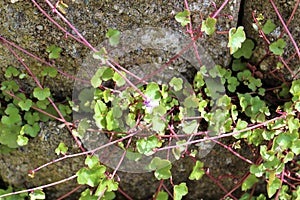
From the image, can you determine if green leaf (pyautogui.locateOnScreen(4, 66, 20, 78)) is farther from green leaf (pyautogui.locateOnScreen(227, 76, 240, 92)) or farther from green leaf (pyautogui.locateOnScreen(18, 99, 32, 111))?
green leaf (pyautogui.locateOnScreen(227, 76, 240, 92))

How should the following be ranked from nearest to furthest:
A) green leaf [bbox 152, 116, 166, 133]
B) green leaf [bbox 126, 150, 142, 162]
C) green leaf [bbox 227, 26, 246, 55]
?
green leaf [bbox 227, 26, 246, 55]
green leaf [bbox 152, 116, 166, 133]
green leaf [bbox 126, 150, 142, 162]

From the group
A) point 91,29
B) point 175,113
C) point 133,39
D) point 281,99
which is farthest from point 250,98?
point 91,29

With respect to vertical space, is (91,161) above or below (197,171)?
above

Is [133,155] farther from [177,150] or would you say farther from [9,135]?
[9,135]

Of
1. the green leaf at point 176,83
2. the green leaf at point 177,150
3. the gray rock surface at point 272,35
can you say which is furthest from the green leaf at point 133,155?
the gray rock surface at point 272,35

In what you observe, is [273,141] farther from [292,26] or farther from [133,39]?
[133,39]

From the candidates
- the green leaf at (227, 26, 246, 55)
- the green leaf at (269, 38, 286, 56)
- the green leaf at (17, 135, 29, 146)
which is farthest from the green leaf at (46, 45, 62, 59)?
the green leaf at (269, 38, 286, 56)

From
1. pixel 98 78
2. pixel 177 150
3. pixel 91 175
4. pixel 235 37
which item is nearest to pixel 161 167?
pixel 177 150
